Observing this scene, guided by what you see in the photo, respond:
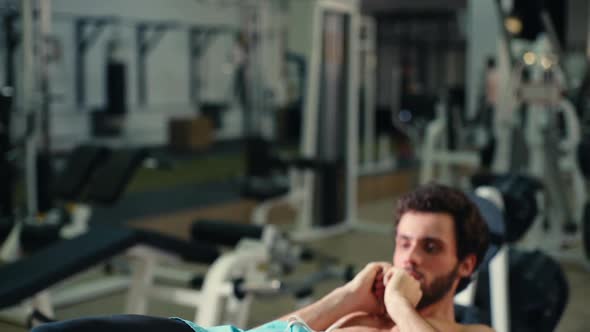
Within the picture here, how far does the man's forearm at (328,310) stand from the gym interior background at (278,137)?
1.00 m

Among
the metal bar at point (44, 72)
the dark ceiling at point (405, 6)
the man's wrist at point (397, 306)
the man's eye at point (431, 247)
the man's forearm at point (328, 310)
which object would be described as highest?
the dark ceiling at point (405, 6)

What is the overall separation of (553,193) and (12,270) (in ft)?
Result: 11.6

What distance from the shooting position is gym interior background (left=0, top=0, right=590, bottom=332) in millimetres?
3311

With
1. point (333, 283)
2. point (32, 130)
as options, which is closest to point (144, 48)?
point (32, 130)

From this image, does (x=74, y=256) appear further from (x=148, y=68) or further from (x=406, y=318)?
(x=148, y=68)

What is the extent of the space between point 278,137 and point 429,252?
731cm

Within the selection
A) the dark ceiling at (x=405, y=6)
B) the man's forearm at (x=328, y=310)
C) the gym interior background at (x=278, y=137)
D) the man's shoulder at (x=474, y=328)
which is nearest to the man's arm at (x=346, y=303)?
the man's forearm at (x=328, y=310)

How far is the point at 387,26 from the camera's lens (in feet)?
28.3

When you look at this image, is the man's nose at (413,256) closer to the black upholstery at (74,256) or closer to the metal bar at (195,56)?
the black upholstery at (74,256)

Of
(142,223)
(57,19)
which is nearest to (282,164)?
(142,223)

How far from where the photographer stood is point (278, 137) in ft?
29.7

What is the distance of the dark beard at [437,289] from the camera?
5.81 ft

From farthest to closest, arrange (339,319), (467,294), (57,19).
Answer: (57,19)
(467,294)
(339,319)

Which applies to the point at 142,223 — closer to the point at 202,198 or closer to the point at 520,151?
the point at 202,198
